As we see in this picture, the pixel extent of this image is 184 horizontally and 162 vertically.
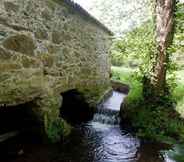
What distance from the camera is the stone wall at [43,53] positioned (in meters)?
4.60

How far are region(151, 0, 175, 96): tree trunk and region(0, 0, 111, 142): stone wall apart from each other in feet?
7.35

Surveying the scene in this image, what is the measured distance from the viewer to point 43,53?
5602 millimetres

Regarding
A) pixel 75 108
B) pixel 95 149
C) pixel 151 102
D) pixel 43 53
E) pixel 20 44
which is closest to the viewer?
pixel 20 44

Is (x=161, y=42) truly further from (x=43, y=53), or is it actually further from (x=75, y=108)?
(x=75, y=108)

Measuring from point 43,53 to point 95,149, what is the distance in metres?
2.48

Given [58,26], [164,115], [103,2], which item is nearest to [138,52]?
[164,115]

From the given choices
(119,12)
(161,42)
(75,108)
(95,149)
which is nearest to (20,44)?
(95,149)

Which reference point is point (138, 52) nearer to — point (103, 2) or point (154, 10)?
point (154, 10)

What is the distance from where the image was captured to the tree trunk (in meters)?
7.34

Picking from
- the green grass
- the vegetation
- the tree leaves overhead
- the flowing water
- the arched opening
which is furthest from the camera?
the tree leaves overhead

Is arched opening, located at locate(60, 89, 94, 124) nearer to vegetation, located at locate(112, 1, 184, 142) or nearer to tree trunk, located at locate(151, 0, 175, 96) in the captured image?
vegetation, located at locate(112, 1, 184, 142)

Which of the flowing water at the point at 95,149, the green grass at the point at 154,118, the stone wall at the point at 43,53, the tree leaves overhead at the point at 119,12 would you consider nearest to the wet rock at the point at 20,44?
the stone wall at the point at 43,53

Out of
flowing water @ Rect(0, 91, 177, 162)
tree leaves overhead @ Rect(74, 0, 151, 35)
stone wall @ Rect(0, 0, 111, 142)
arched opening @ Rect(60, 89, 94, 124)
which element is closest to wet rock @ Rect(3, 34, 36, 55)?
stone wall @ Rect(0, 0, 111, 142)

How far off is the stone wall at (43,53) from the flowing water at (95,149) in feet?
1.84
